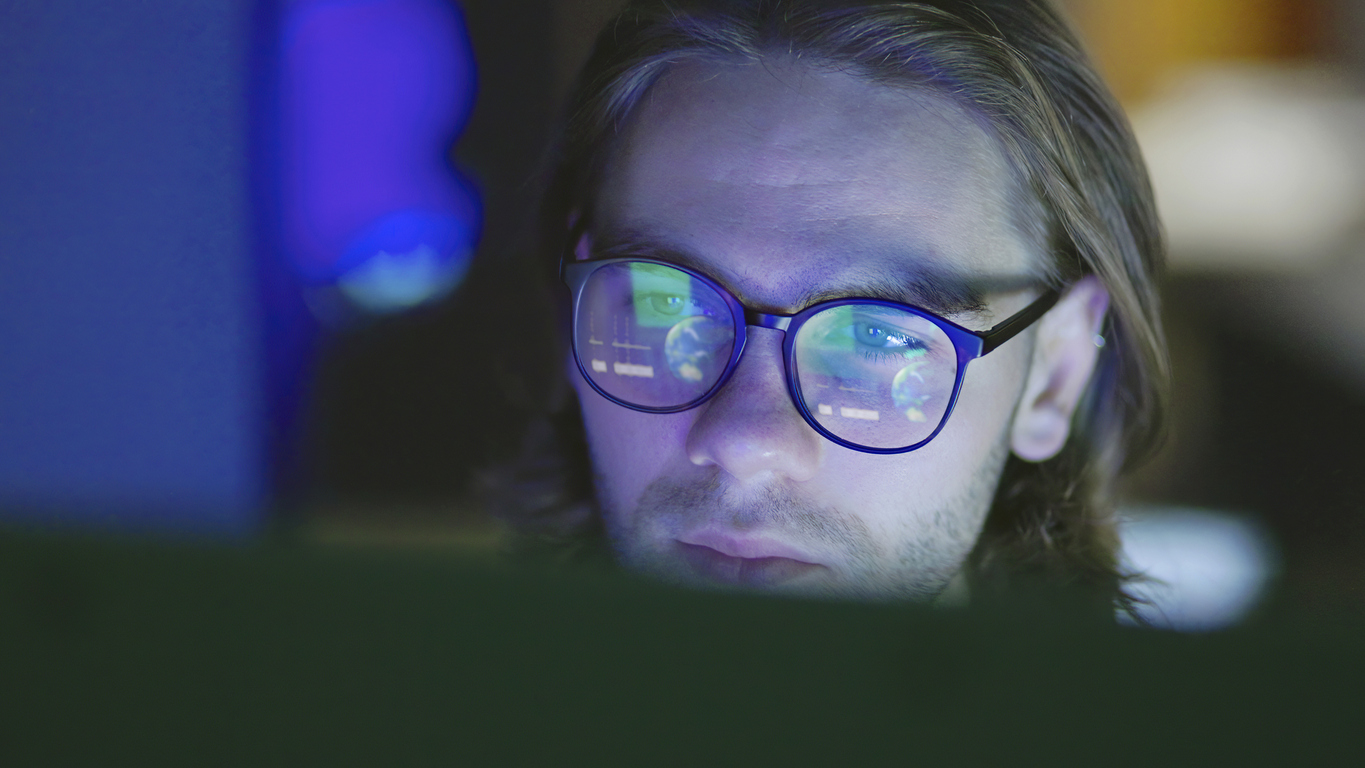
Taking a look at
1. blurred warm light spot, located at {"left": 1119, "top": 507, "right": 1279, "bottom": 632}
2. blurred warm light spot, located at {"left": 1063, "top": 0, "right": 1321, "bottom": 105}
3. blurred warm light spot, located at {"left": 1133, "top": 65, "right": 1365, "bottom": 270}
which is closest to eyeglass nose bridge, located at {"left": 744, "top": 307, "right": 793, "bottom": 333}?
blurred warm light spot, located at {"left": 1119, "top": 507, "right": 1279, "bottom": 632}

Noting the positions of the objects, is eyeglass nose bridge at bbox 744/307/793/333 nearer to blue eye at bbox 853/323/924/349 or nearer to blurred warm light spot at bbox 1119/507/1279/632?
blue eye at bbox 853/323/924/349

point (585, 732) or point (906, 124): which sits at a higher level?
point (906, 124)

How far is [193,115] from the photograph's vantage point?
0.86m

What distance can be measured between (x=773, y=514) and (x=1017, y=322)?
11.4 inches

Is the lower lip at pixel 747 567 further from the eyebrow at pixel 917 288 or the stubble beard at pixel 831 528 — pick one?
the eyebrow at pixel 917 288

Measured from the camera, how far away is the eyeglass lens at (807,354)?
2.51 ft

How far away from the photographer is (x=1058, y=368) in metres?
0.94

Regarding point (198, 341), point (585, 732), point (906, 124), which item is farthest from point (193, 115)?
point (585, 732)

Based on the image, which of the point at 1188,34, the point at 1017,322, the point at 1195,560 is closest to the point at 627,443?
the point at 1017,322

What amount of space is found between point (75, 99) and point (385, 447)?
0.66 m

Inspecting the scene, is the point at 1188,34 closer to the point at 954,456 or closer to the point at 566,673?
the point at 954,456

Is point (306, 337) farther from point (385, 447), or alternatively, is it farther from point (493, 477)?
point (493, 477)

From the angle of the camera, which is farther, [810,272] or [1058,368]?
[1058,368]

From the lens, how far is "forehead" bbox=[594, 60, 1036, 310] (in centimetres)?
81
